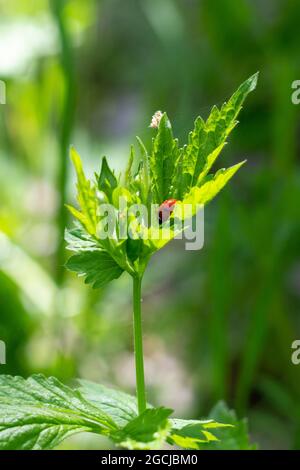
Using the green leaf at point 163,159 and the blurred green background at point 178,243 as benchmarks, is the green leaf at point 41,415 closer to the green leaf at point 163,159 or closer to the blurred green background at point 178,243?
the green leaf at point 163,159

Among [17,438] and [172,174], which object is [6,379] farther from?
[172,174]

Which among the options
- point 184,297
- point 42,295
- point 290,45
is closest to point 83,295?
point 42,295

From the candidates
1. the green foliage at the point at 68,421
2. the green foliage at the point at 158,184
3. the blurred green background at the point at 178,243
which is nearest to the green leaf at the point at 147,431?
the green foliage at the point at 68,421

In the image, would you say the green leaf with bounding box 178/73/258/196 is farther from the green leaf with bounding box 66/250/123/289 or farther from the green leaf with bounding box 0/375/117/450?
the green leaf with bounding box 0/375/117/450

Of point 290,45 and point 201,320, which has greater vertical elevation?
point 290,45

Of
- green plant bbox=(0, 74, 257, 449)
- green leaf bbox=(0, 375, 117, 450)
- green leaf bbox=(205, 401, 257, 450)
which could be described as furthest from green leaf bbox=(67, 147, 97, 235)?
green leaf bbox=(205, 401, 257, 450)

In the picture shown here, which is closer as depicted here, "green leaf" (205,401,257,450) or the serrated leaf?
the serrated leaf
